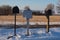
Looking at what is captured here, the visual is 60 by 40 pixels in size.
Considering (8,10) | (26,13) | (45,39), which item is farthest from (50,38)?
(8,10)

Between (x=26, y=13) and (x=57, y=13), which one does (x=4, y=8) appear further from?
(x=26, y=13)

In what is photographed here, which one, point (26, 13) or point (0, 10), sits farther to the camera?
point (0, 10)

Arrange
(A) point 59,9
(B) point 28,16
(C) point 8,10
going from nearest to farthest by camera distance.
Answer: (B) point 28,16 < (C) point 8,10 < (A) point 59,9

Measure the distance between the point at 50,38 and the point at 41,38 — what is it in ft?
1.62

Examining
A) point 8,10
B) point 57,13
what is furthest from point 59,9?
point 8,10

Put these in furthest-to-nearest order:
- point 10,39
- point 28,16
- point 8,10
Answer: point 8,10, point 28,16, point 10,39

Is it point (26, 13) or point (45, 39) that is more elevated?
point (26, 13)

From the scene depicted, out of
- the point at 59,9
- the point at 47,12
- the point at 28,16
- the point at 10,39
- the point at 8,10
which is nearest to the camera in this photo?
the point at 10,39

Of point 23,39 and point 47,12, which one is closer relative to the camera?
point 23,39

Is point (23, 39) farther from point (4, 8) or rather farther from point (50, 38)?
point (4, 8)

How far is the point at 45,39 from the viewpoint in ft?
40.5

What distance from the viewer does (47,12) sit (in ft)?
49.9

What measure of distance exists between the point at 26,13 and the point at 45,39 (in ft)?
8.35

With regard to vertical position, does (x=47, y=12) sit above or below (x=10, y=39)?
above
